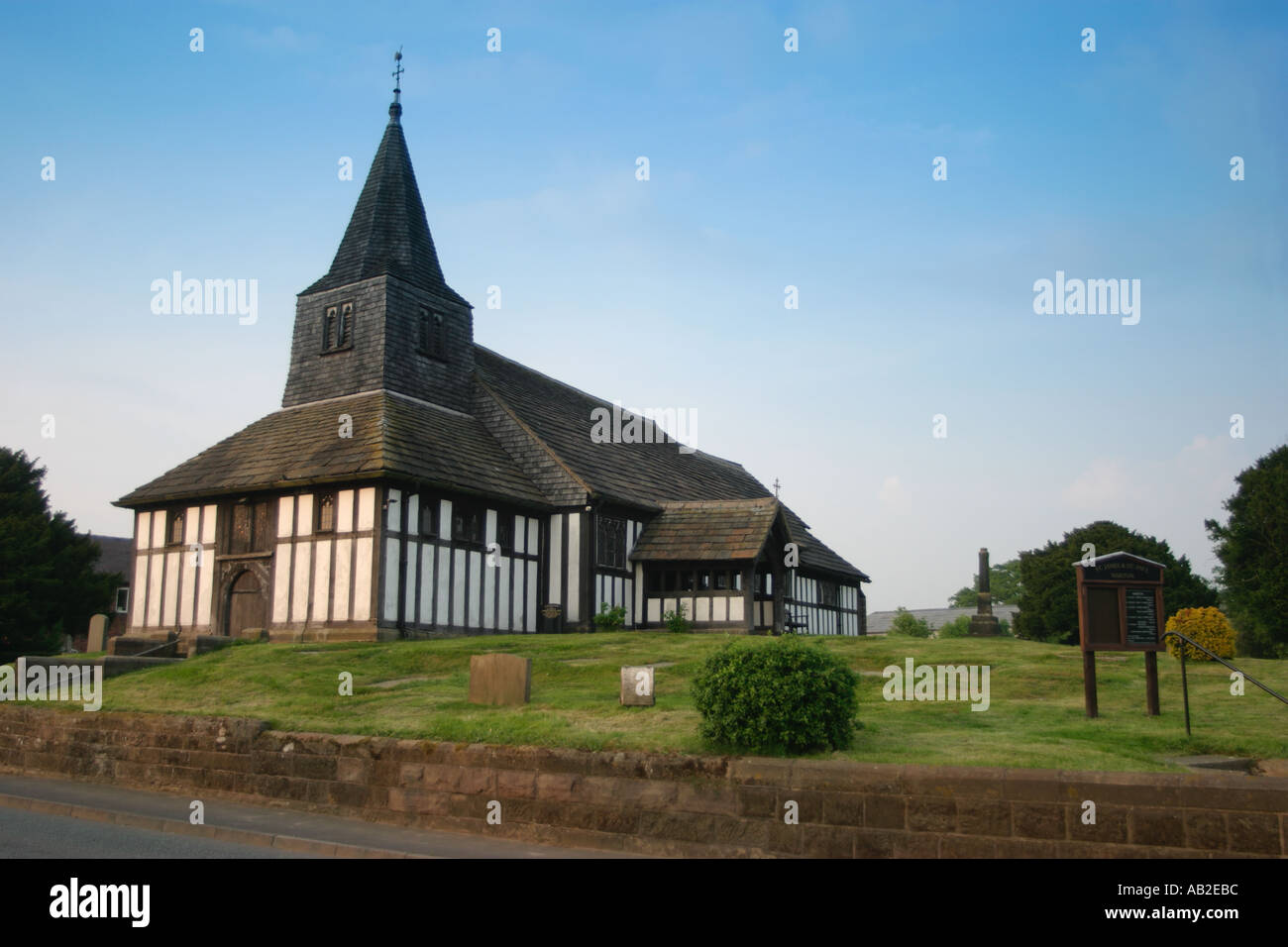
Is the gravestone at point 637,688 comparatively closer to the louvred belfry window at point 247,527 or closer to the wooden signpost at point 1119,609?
the wooden signpost at point 1119,609

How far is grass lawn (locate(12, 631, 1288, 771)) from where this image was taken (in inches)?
446

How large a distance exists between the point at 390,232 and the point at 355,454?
908 cm

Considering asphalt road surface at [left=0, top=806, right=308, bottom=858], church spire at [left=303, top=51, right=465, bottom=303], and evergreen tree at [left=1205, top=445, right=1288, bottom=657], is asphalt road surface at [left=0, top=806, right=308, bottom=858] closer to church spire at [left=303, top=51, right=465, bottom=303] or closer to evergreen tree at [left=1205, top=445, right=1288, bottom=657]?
church spire at [left=303, top=51, right=465, bottom=303]

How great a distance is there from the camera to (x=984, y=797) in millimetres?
9234

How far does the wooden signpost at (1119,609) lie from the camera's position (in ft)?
43.4

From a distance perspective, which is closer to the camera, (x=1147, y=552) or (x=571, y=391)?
(x=571, y=391)

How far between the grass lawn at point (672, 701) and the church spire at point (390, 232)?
42.1ft

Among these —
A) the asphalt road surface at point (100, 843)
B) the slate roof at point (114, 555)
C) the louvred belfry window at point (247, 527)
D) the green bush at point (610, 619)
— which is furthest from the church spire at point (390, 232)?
the slate roof at point (114, 555)

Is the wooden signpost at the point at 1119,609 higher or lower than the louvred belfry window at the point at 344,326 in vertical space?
lower

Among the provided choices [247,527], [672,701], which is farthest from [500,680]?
[247,527]

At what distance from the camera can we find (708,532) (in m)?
30.6
